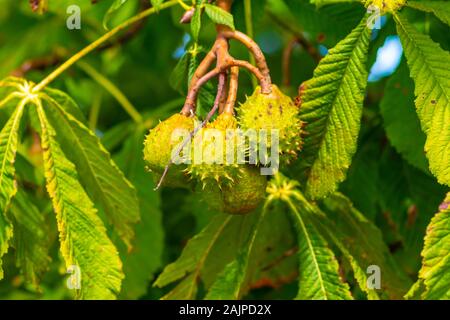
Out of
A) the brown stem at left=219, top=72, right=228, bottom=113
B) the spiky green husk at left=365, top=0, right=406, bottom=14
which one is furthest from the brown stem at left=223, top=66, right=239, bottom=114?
the spiky green husk at left=365, top=0, right=406, bottom=14

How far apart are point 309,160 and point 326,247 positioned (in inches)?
9.7

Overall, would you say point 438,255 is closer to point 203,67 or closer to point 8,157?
point 203,67

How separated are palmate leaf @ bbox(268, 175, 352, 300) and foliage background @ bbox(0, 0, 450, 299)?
128 millimetres

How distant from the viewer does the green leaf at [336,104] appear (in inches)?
62.9

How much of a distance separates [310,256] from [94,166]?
531mm

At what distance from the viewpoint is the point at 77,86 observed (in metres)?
3.08

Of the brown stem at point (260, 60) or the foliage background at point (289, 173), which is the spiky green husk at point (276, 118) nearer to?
the brown stem at point (260, 60)

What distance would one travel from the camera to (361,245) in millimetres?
1916

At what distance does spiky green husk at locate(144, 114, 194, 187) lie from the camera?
155cm

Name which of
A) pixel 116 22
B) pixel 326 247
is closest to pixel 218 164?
pixel 326 247

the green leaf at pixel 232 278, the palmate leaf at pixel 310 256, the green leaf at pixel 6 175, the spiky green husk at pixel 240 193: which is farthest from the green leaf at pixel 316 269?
the green leaf at pixel 6 175

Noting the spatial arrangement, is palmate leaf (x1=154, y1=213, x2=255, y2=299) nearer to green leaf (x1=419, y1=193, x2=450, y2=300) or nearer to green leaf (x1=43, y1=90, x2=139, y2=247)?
green leaf (x1=43, y1=90, x2=139, y2=247)

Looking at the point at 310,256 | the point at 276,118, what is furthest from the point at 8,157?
the point at 310,256
